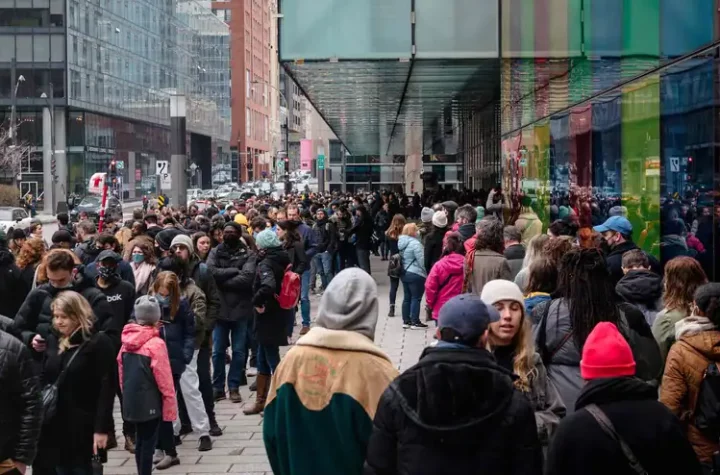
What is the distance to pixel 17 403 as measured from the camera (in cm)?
556

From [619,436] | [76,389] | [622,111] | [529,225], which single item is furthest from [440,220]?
[619,436]

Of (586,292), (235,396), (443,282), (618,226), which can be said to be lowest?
(235,396)

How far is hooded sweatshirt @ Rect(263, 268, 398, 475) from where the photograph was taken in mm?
4645

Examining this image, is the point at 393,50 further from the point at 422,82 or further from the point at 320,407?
the point at 320,407

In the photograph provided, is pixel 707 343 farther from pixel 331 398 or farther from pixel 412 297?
pixel 412 297

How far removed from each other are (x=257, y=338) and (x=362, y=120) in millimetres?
30684

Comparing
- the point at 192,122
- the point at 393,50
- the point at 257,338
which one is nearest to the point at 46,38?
the point at 192,122

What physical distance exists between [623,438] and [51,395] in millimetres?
4036

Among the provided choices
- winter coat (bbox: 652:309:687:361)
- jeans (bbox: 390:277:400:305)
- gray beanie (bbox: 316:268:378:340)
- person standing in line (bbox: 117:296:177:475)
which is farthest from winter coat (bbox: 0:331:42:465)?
jeans (bbox: 390:277:400:305)

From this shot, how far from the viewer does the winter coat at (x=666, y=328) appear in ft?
21.5

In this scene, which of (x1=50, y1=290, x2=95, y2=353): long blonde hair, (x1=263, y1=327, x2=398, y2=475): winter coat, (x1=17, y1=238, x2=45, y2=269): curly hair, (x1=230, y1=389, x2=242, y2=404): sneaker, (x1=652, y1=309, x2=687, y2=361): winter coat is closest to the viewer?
(x1=263, y1=327, x2=398, y2=475): winter coat

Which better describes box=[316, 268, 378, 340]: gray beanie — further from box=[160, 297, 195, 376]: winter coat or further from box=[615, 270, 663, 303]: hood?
box=[160, 297, 195, 376]: winter coat

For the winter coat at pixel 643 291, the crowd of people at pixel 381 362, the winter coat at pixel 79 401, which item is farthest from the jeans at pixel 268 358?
the winter coat at pixel 643 291

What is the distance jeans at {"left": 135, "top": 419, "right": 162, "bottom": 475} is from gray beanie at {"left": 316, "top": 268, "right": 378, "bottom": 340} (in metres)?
3.47
